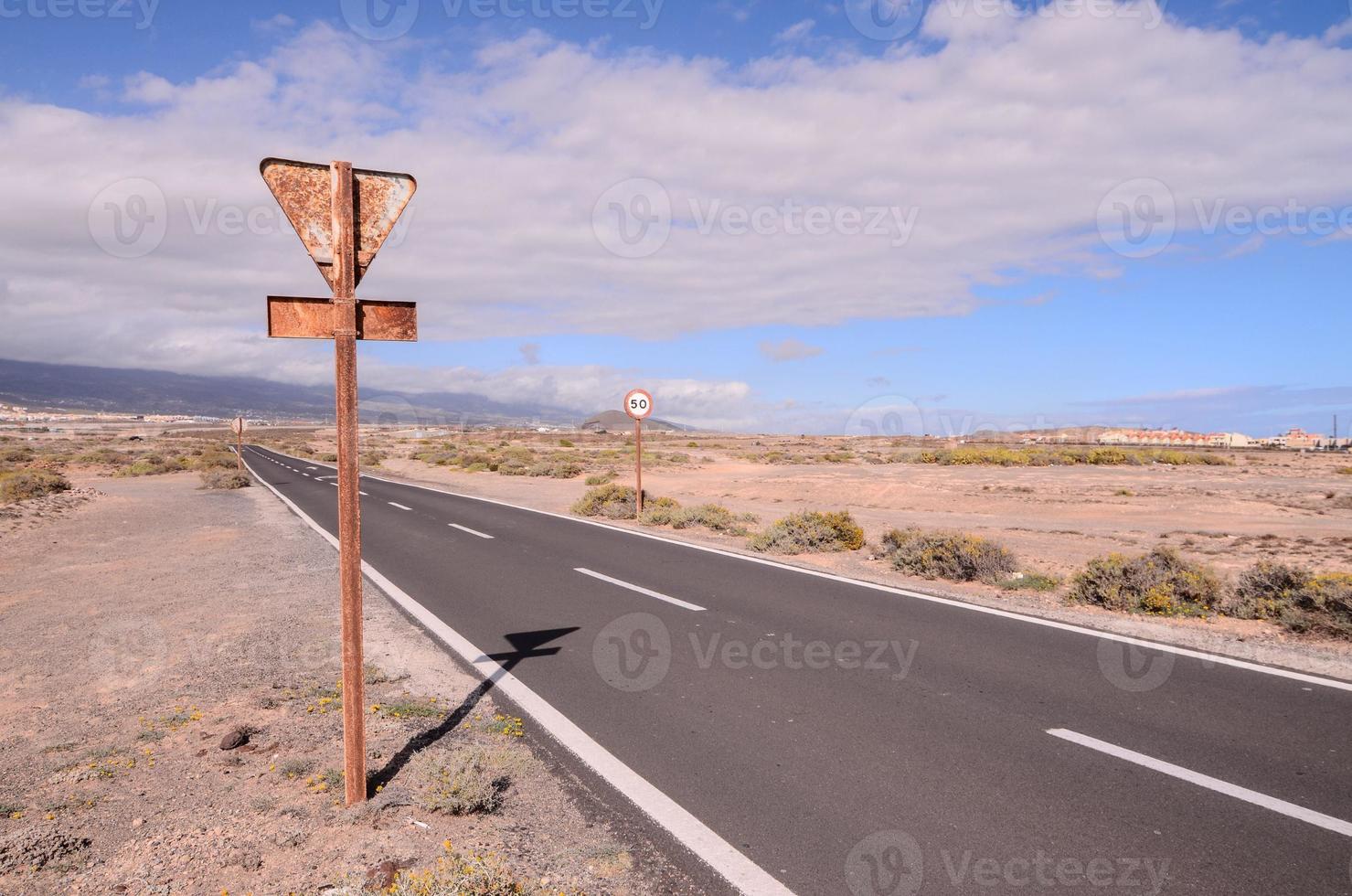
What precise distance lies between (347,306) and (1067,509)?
2599cm

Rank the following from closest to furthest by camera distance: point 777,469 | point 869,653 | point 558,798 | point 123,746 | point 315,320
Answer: point 315,320 < point 558,798 < point 123,746 < point 869,653 < point 777,469

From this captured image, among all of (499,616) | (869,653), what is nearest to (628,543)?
(499,616)

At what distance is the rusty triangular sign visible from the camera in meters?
4.10

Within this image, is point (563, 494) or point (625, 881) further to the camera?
point (563, 494)

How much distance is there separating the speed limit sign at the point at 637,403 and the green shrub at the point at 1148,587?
11743 mm

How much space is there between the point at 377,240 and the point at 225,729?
3.67 meters

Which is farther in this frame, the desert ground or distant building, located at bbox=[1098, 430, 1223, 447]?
distant building, located at bbox=[1098, 430, 1223, 447]

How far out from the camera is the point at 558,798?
14.7 ft

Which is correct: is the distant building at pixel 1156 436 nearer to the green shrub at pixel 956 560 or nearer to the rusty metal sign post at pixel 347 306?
the green shrub at pixel 956 560

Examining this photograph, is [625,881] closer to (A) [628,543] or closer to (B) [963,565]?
(B) [963,565]

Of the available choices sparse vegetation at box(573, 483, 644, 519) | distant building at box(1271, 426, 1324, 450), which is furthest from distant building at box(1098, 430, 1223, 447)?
sparse vegetation at box(573, 483, 644, 519)

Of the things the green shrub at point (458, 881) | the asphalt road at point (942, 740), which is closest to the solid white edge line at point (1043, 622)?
the asphalt road at point (942, 740)

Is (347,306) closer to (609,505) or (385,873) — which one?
(385,873)

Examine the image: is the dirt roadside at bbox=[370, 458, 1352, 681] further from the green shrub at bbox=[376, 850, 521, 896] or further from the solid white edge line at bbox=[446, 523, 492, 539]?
the green shrub at bbox=[376, 850, 521, 896]
